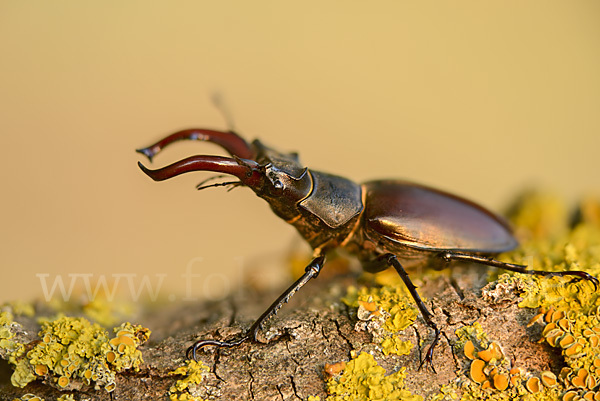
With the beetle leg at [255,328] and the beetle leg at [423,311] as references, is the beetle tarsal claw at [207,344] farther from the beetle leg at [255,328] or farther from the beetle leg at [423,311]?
the beetle leg at [423,311]

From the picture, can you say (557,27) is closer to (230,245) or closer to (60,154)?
(230,245)

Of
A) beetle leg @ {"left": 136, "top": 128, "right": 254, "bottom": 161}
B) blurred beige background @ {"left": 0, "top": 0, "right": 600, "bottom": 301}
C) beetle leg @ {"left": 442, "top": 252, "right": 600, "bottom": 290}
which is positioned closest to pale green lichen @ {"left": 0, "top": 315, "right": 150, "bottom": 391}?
beetle leg @ {"left": 136, "top": 128, "right": 254, "bottom": 161}

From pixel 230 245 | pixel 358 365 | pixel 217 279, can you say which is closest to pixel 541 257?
pixel 358 365

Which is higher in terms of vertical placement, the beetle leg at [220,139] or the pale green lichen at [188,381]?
the beetle leg at [220,139]

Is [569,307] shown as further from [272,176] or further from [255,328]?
[272,176]

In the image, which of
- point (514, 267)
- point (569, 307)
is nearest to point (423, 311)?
point (514, 267)

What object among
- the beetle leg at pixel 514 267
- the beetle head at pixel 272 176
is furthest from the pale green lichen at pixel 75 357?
the beetle leg at pixel 514 267

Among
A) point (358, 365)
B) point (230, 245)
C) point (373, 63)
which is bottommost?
point (230, 245)
